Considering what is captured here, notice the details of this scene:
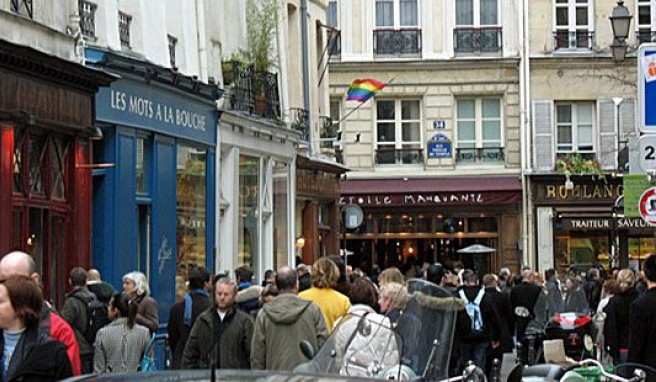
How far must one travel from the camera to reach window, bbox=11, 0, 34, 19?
19.0 metres

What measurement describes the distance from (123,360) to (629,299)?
238 inches

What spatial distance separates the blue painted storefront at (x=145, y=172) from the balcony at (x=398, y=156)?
22.1 metres

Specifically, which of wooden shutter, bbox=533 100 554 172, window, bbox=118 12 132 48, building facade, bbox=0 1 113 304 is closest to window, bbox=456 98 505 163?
wooden shutter, bbox=533 100 554 172

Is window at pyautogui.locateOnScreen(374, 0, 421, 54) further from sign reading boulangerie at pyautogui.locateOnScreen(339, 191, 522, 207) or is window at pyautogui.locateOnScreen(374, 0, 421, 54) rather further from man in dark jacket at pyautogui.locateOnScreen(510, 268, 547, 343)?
man in dark jacket at pyautogui.locateOnScreen(510, 268, 547, 343)

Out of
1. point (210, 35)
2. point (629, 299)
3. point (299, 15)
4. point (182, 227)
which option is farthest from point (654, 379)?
point (299, 15)

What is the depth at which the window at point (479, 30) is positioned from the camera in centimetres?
4872

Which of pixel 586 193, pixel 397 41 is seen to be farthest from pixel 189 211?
pixel 397 41

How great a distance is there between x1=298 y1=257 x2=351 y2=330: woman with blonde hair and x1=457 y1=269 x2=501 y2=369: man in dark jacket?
19.4 ft

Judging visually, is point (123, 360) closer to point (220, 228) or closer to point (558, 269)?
point (220, 228)

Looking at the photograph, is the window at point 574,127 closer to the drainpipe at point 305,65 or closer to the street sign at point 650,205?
the drainpipe at point 305,65

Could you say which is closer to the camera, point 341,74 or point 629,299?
point 629,299

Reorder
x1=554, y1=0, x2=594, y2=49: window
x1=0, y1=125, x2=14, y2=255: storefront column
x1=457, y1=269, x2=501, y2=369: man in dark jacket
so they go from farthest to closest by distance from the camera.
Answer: x1=554, y1=0, x2=594, y2=49: window → x1=457, y1=269, x2=501, y2=369: man in dark jacket → x1=0, y1=125, x2=14, y2=255: storefront column

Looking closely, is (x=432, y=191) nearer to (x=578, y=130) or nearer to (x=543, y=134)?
(x=543, y=134)

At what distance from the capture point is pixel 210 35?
27438 mm
